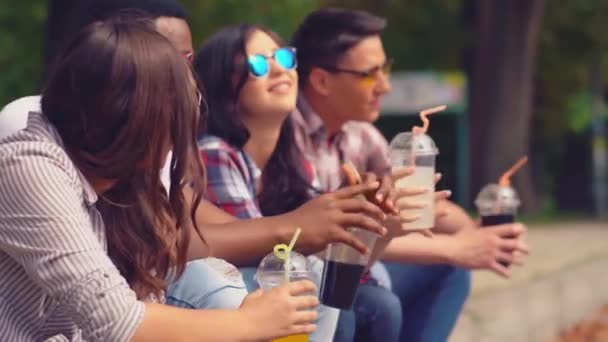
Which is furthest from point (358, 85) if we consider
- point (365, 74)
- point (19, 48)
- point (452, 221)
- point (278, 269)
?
point (19, 48)

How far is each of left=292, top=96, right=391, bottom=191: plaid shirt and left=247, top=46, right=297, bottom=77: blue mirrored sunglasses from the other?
1.06ft

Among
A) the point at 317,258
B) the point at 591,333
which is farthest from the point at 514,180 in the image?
the point at 317,258

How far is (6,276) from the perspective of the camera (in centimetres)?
250

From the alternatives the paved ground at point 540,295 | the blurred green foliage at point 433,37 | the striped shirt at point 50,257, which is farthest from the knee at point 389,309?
the blurred green foliage at point 433,37

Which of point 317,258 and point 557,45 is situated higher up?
point 317,258

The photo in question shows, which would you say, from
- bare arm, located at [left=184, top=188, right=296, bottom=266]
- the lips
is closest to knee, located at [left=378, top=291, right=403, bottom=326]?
bare arm, located at [left=184, top=188, right=296, bottom=266]

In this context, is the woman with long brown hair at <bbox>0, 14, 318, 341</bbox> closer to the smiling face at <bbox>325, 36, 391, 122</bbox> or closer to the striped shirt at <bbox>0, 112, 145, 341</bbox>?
the striped shirt at <bbox>0, 112, 145, 341</bbox>

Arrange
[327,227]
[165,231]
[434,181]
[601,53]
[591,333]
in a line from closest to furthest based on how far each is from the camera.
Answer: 1. [165,231]
2. [327,227]
3. [434,181]
4. [591,333]
5. [601,53]

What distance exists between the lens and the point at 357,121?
14.7 ft

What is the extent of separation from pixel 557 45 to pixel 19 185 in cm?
2048

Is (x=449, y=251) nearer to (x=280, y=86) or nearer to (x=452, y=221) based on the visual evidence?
(x=452, y=221)

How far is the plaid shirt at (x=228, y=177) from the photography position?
3.72 m

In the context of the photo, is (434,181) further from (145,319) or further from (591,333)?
(591,333)

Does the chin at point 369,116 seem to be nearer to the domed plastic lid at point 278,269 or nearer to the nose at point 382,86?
the nose at point 382,86
